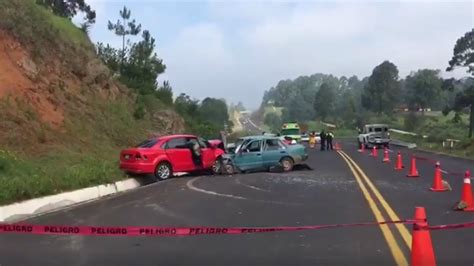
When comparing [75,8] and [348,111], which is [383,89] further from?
[75,8]

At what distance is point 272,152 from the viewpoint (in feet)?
77.2

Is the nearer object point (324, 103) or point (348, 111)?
point (348, 111)

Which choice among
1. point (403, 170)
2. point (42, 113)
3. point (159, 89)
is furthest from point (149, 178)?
point (159, 89)

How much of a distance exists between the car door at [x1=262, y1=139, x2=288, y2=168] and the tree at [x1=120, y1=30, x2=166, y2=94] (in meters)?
20.8

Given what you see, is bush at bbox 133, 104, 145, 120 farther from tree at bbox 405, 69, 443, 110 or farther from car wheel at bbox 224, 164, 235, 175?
tree at bbox 405, 69, 443, 110

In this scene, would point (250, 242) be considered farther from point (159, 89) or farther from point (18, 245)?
point (159, 89)

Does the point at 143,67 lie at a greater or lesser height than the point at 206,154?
greater

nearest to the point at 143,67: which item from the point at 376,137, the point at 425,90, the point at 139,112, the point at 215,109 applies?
the point at 139,112

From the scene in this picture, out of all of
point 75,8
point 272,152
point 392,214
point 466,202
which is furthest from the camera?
point 75,8

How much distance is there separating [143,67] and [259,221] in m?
37.1

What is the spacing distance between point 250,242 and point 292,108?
521 feet

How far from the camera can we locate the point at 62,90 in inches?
1037

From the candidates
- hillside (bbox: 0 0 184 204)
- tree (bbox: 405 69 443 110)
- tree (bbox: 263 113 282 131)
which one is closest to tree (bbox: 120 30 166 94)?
hillside (bbox: 0 0 184 204)

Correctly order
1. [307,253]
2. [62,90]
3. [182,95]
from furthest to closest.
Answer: [182,95] < [62,90] < [307,253]
